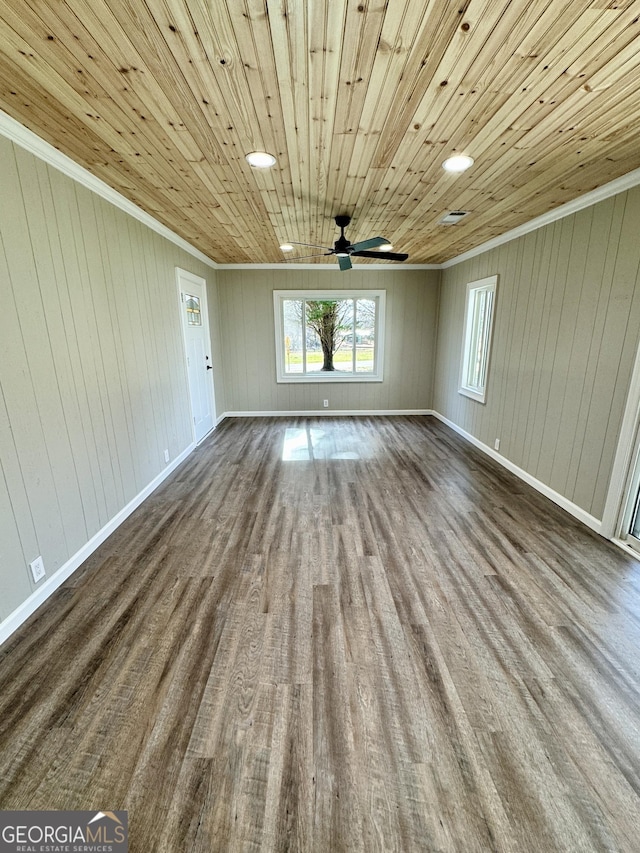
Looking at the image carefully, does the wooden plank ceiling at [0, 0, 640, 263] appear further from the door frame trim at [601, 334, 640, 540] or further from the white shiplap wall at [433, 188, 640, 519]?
the door frame trim at [601, 334, 640, 540]

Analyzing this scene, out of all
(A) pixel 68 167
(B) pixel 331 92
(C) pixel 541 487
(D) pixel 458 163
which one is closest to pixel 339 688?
(B) pixel 331 92

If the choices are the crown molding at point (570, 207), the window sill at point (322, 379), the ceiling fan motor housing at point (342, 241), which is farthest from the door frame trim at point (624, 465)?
the window sill at point (322, 379)

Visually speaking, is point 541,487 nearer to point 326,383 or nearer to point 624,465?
point 624,465

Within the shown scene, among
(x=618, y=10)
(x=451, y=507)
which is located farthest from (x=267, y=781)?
(x=618, y=10)

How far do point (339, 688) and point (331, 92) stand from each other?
8.99 feet

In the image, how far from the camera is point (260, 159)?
219 cm

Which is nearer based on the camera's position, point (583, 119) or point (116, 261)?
point (583, 119)

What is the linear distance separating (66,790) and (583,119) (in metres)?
3.68

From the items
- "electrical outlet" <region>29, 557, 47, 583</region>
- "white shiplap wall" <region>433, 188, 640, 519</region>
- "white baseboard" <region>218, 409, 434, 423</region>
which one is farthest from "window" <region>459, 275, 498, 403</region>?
"electrical outlet" <region>29, 557, 47, 583</region>

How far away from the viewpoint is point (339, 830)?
111 centimetres

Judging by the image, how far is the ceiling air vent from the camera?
3270 mm

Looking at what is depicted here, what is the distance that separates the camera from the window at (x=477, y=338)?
4.59m

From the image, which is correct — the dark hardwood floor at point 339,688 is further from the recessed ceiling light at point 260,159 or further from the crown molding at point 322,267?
the crown molding at point 322,267

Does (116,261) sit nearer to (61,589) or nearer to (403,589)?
(61,589)
